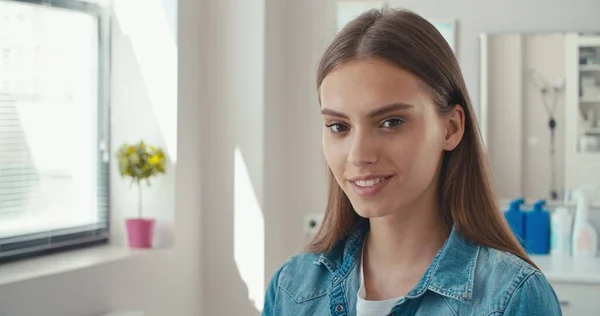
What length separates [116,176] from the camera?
10.3 ft

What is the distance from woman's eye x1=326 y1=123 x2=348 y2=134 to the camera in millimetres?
1211

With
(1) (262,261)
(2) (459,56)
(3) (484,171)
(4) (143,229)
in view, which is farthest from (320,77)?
(2) (459,56)

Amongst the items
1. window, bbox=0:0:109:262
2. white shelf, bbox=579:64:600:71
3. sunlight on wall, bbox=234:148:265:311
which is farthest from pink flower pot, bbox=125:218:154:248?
white shelf, bbox=579:64:600:71

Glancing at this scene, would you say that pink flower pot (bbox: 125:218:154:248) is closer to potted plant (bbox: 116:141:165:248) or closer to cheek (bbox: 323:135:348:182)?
potted plant (bbox: 116:141:165:248)

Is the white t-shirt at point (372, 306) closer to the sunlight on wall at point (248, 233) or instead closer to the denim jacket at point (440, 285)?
the denim jacket at point (440, 285)

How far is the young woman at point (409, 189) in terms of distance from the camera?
116 cm

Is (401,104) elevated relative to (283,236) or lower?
elevated

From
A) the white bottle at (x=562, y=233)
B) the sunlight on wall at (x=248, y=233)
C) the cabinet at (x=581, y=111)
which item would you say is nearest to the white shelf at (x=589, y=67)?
the cabinet at (x=581, y=111)

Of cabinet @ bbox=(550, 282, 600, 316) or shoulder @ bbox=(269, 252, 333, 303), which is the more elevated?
shoulder @ bbox=(269, 252, 333, 303)

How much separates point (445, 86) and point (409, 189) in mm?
163

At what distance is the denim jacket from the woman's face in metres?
0.12

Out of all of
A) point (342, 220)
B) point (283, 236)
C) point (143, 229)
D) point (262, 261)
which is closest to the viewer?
point (342, 220)

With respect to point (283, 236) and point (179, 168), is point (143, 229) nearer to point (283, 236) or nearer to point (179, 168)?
point (179, 168)

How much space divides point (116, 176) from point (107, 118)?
8.7 inches
